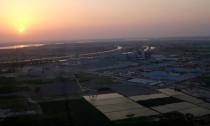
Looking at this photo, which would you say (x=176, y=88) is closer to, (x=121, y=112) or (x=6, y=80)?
(x=121, y=112)

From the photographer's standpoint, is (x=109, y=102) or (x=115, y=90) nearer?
(x=109, y=102)

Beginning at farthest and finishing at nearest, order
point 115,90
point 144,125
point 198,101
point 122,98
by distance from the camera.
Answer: point 115,90 → point 122,98 → point 198,101 → point 144,125

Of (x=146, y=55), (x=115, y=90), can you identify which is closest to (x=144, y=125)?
(x=115, y=90)

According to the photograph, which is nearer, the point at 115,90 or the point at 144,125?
the point at 144,125

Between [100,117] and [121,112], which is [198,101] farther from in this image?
[100,117]

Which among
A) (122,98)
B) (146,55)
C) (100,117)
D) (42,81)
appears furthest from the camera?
(146,55)

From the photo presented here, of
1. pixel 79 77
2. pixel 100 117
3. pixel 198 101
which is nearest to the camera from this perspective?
pixel 100 117

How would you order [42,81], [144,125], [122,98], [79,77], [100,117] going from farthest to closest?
[79,77], [42,81], [122,98], [100,117], [144,125]

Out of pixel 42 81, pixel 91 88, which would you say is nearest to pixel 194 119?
pixel 91 88

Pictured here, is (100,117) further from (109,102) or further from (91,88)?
(91,88)
